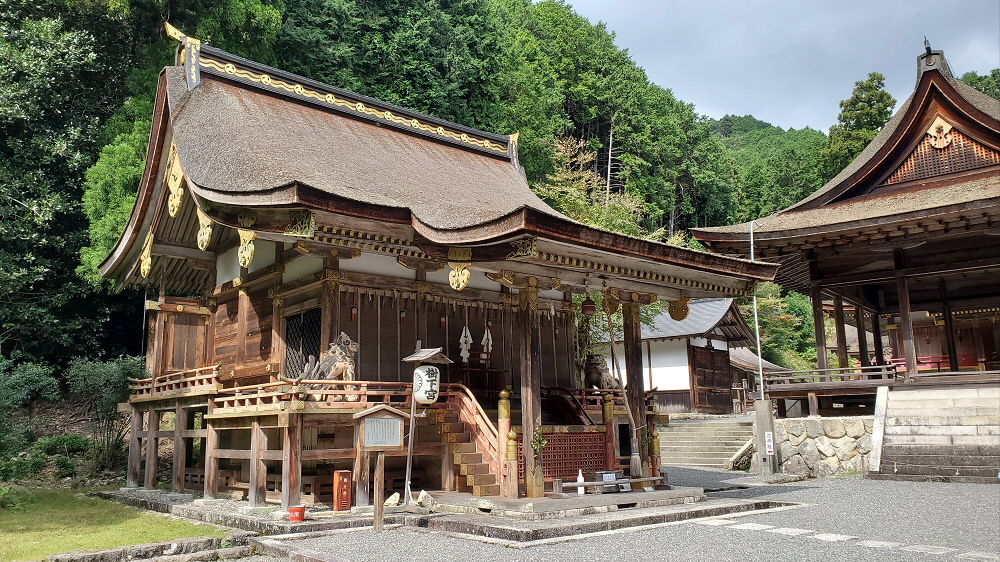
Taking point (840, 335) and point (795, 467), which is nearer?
point (795, 467)

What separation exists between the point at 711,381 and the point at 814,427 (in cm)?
1273

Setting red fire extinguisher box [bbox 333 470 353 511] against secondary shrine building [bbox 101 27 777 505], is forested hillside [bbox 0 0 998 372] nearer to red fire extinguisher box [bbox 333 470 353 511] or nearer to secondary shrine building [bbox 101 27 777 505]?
secondary shrine building [bbox 101 27 777 505]

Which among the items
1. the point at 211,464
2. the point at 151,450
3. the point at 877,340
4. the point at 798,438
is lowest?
the point at 798,438

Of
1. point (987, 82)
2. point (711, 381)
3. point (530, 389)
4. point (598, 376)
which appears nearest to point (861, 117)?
point (987, 82)

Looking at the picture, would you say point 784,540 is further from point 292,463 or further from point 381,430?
point 292,463

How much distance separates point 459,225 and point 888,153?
14.5m

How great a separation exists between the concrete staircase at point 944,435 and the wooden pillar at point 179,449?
13451 millimetres

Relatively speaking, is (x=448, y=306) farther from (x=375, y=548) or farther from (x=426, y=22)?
(x=426, y=22)

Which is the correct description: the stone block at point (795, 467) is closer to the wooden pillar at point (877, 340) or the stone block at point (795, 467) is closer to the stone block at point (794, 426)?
the stone block at point (794, 426)

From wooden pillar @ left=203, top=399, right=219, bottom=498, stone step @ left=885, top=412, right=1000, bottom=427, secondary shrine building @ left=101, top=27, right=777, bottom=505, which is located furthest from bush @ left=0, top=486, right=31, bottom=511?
stone step @ left=885, top=412, right=1000, bottom=427

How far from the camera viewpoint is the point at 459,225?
9.61m

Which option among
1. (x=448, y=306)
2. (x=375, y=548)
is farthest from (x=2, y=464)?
(x=375, y=548)

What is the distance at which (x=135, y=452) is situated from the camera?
14.9 metres

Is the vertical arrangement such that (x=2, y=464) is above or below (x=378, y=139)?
below
